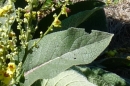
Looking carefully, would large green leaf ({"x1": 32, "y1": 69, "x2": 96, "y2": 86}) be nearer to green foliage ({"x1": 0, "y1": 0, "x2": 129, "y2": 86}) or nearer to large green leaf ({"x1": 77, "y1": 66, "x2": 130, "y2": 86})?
green foliage ({"x1": 0, "y1": 0, "x2": 129, "y2": 86})

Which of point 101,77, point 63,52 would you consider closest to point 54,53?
point 63,52

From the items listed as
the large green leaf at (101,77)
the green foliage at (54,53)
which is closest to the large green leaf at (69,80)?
the green foliage at (54,53)

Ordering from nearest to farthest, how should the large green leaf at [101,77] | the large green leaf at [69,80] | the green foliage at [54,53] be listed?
the green foliage at [54,53]
the large green leaf at [69,80]
the large green leaf at [101,77]

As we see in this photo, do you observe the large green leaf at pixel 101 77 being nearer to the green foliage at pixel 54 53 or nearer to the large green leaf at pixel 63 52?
the green foliage at pixel 54 53

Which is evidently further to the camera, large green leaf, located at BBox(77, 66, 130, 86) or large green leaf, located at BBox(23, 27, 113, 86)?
large green leaf, located at BBox(77, 66, 130, 86)

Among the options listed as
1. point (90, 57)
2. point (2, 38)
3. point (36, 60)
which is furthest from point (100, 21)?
point (2, 38)

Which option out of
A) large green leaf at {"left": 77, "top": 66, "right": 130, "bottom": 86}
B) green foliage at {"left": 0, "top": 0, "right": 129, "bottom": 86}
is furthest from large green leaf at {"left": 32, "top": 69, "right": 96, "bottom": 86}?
large green leaf at {"left": 77, "top": 66, "right": 130, "bottom": 86}

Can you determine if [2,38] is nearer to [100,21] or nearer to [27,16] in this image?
[27,16]

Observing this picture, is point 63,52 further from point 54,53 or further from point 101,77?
point 101,77
